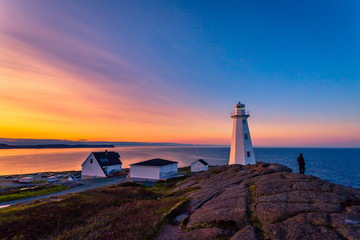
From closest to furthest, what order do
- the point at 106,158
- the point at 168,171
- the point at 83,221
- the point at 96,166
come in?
the point at 83,221
the point at 168,171
the point at 96,166
the point at 106,158

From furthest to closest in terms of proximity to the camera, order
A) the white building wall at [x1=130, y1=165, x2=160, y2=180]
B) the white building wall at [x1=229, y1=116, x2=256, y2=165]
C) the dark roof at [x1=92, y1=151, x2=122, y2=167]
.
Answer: the dark roof at [x1=92, y1=151, x2=122, y2=167] < the white building wall at [x1=130, y1=165, x2=160, y2=180] < the white building wall at [x1=229, y1=116, x2=256, y2=165]

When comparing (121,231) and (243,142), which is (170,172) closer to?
(243,142)

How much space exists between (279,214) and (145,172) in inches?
1395

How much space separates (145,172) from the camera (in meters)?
41.5

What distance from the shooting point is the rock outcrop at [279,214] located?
7778 millimetres

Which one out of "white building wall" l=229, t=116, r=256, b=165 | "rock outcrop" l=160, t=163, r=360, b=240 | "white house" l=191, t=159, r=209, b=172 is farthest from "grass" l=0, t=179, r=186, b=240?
"white house" l=191, t=159, r=209, b=172

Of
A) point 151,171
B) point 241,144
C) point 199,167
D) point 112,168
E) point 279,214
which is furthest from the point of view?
point 199,167

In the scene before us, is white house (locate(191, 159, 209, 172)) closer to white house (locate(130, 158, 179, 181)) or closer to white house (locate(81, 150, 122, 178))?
white house (locate(130, 158, 179, 181))

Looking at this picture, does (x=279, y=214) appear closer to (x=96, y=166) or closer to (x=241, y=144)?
(x=241, y=144)

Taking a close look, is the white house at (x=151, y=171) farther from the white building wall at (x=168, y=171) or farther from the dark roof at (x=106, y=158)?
the dark roof at (x=106, y=158)

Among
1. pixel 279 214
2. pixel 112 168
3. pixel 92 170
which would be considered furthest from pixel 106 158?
pixel 279 214

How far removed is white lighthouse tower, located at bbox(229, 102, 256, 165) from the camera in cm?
3372

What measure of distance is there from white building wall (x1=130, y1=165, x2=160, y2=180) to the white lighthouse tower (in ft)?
55.8

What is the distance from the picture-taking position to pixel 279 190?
12625mm
